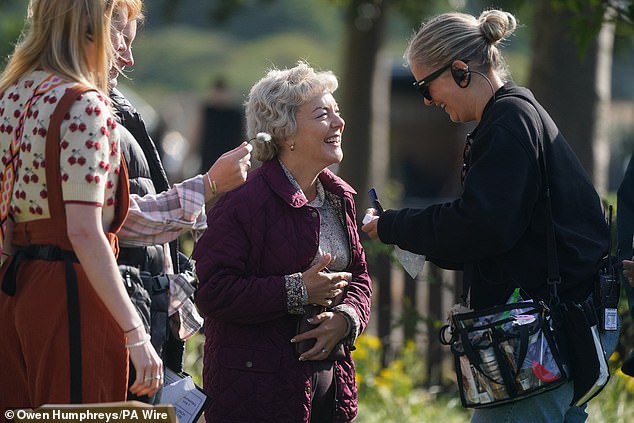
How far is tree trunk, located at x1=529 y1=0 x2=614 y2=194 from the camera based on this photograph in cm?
820

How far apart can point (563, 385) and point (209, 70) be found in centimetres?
8728

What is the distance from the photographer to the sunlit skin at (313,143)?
13.3 ft

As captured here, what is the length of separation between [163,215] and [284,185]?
76 cm

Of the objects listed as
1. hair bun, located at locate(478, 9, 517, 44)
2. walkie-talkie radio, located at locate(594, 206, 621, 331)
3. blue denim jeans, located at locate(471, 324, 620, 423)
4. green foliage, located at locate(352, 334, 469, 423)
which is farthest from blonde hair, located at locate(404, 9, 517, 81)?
green foliage, located at locate(352, 334, 469, 423)

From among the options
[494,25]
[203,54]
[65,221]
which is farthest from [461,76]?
[203,54]

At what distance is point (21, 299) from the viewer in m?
3.11

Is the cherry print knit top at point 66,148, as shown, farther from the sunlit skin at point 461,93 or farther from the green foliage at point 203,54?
the green foliage at point 203,54

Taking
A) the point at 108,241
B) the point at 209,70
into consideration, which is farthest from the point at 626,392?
the point at 209,70

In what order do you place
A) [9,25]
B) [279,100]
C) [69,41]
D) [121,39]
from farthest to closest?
[9,25], [279,100], [121,39], [69,41]

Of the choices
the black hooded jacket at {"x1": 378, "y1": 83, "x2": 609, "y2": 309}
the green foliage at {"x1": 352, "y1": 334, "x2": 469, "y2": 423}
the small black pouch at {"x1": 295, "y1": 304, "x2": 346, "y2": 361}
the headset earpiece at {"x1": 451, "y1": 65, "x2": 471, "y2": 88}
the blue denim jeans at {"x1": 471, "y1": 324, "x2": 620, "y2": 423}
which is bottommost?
the green foliage at {"x1": 352, "y1": 334, "x2": 469, "y2": 423}

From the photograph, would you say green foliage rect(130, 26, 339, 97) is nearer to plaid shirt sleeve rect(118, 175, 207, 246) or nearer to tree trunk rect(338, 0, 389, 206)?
tree trunk rect(338, 0, 389, 206)

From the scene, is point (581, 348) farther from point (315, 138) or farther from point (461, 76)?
point (315, 138)

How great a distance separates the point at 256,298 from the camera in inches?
149

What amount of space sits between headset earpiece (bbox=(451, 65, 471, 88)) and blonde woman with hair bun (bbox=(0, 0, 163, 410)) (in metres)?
1.14
